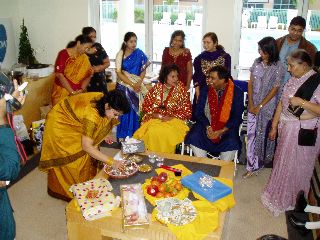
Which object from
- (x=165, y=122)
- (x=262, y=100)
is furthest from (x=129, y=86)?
(x=262, y=100)

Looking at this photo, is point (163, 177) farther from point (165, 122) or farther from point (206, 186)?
point (165, 122)

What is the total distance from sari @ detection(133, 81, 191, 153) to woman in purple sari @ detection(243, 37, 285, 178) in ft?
2.20

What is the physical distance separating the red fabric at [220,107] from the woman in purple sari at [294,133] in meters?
0.47

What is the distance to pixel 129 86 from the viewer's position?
14.2 feet

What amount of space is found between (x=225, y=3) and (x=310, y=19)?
1.14m

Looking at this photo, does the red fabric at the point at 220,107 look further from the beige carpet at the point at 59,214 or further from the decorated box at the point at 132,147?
the decorated box at the point at 132,147

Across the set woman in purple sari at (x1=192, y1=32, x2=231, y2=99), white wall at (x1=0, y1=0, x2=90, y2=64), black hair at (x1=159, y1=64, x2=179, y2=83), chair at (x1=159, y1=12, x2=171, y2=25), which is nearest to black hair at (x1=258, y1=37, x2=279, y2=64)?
woman in purple sari at (x1=192, y1=32, x2=231, y2=99)

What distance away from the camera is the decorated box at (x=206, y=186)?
2.38 meters

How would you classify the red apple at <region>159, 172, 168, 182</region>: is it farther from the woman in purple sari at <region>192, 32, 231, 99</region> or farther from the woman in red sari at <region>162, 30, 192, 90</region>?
the woman in red sari at <region>162, 30, 192, 90</region>

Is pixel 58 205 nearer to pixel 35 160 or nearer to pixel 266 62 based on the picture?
pixel 35 160

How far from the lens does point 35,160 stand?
13.6ft

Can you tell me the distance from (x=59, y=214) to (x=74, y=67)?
172 cm

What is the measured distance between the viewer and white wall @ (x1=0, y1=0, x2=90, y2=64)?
17.2 feet

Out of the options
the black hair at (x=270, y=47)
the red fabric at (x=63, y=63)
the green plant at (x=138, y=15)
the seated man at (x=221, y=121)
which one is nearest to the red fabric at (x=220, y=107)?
the seated man at (x=221, y=121)
